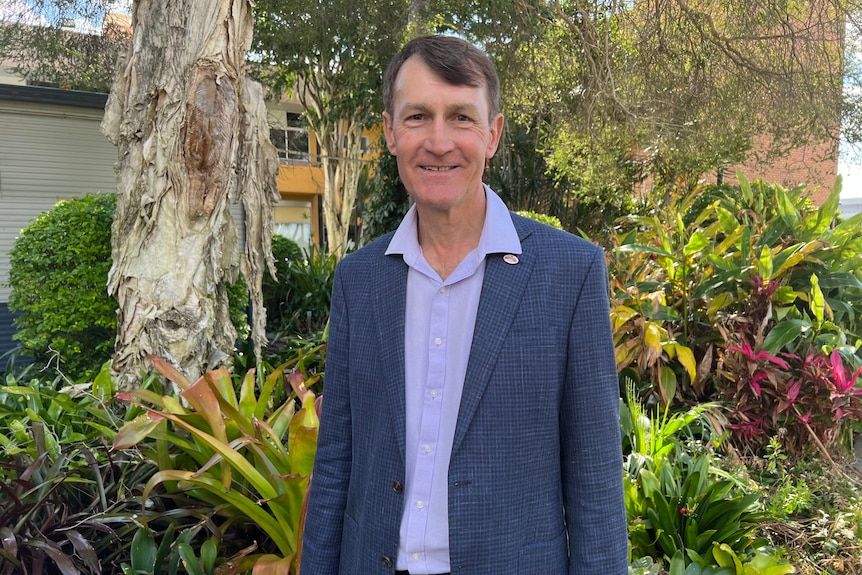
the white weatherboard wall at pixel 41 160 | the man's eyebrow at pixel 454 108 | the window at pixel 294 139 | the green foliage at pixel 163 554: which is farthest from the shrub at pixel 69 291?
the window at pixel 294 139

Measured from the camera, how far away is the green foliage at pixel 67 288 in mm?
5230

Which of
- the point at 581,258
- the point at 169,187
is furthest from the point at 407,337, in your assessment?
the point at 169,187

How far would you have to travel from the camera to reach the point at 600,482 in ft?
4.89

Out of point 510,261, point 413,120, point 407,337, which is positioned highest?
point 413,120

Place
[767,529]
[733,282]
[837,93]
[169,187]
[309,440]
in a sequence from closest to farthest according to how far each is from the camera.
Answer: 1. [309,440]
2. [767,529]
3. [169,187]
4. [733,282]
5. [837,93]

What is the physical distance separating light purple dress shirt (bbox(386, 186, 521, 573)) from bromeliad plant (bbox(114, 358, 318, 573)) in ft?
3.49

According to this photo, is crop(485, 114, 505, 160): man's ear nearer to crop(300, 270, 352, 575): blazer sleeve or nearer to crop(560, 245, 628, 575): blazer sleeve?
crop(560, 245, 628, 575): blazer sleeve

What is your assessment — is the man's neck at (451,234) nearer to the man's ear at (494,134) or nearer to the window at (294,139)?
the man's ear at (494,134)

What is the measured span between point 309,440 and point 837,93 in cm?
649

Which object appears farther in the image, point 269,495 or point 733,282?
point 733,282

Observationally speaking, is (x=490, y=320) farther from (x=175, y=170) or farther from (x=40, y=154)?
(x=40, y=154)

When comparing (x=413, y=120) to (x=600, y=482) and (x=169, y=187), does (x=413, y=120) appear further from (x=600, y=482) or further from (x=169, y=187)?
(x=169, y=187)

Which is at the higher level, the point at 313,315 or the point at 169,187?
the point at 169,187

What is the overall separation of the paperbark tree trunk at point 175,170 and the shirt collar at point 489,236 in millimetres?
2672
